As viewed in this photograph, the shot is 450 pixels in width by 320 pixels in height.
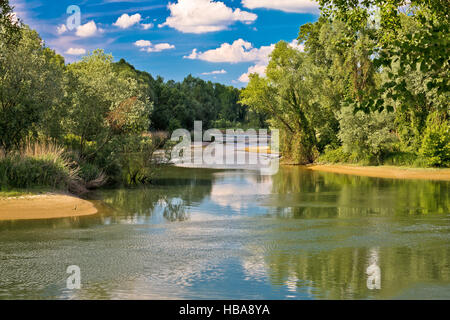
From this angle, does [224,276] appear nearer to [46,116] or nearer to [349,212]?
[349,212]

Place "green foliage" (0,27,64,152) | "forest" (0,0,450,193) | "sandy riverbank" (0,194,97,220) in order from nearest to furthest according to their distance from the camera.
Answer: "forest" (0,0,450,193)
"sandy riverbank" (0,194,97,220)
"green foliage" (0,27,64,152)

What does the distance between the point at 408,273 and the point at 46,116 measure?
23.0 m

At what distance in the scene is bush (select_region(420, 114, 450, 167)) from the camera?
38.7 meters

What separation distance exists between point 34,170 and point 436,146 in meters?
29.0

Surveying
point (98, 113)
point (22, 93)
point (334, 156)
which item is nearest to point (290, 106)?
point (334, 156)

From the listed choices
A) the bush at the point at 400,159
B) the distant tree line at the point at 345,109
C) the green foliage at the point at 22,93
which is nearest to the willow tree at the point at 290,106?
the distant tree line at the point at 345,109

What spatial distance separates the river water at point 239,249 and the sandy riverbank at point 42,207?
0.89m

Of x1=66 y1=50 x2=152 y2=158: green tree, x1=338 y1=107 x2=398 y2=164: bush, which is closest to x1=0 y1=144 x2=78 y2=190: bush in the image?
x1=66 y1=50 x2=152 y2=158: green tree

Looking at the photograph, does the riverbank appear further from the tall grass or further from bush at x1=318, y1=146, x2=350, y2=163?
the tall grass

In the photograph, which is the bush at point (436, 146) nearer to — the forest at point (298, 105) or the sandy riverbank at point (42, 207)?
the forest at point (298, 105)

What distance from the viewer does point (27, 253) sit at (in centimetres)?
1395

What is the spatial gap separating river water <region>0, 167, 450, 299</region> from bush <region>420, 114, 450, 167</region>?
12.6 meters

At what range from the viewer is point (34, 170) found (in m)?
23.7

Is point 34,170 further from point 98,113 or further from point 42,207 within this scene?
point 98,113
